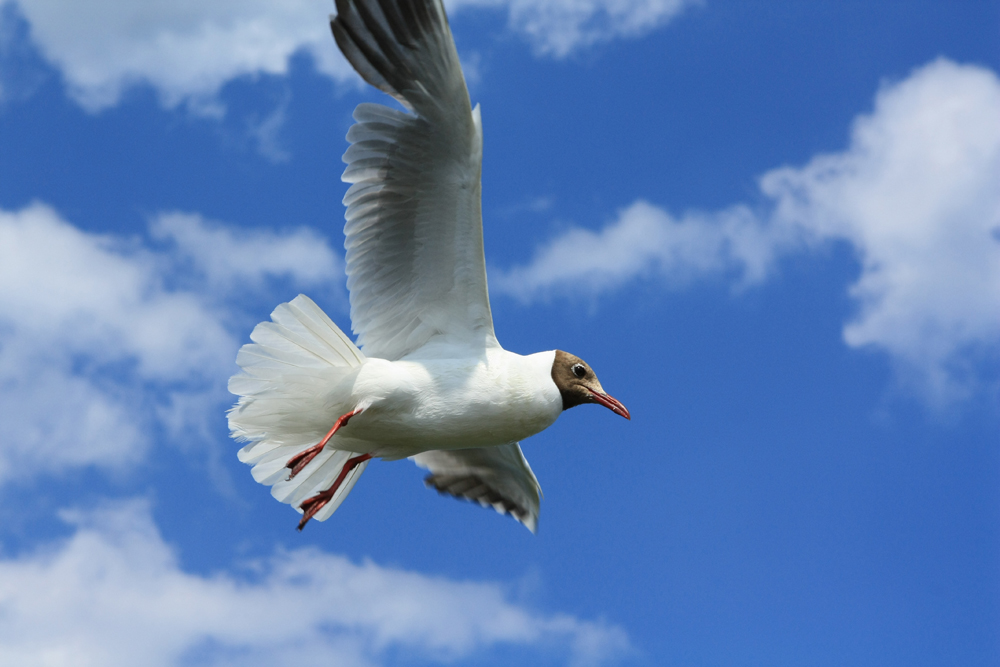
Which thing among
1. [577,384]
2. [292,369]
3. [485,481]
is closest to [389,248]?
[292,369]

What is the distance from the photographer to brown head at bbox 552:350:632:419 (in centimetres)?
671

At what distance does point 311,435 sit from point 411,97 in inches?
87.4

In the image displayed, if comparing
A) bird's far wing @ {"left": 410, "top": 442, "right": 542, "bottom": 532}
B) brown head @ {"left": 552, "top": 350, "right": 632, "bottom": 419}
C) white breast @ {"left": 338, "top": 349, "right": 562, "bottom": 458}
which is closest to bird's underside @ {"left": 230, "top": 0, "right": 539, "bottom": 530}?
white breast @ {"left": 338, "top": 349, "right": 562, "bottom": 458}

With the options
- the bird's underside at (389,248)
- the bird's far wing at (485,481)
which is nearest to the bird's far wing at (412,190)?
the bird's underside at (389,248)

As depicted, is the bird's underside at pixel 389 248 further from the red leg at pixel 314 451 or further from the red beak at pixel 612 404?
the red beak at pixel 612 404

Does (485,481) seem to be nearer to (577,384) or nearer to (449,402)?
(577,384)

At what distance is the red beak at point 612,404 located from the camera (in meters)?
6.83

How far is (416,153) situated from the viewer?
6094 mm

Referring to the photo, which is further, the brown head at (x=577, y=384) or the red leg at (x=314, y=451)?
the brown head at (x=577, y=384)

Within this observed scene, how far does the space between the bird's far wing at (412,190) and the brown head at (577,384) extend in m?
0.52

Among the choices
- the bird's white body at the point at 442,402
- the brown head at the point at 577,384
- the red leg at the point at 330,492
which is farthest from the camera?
the brown head at the point at 577,384

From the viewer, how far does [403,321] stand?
Answer: 656cm

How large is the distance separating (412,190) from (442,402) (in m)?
1.32

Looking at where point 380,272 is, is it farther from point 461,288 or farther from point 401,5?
point 401,5
